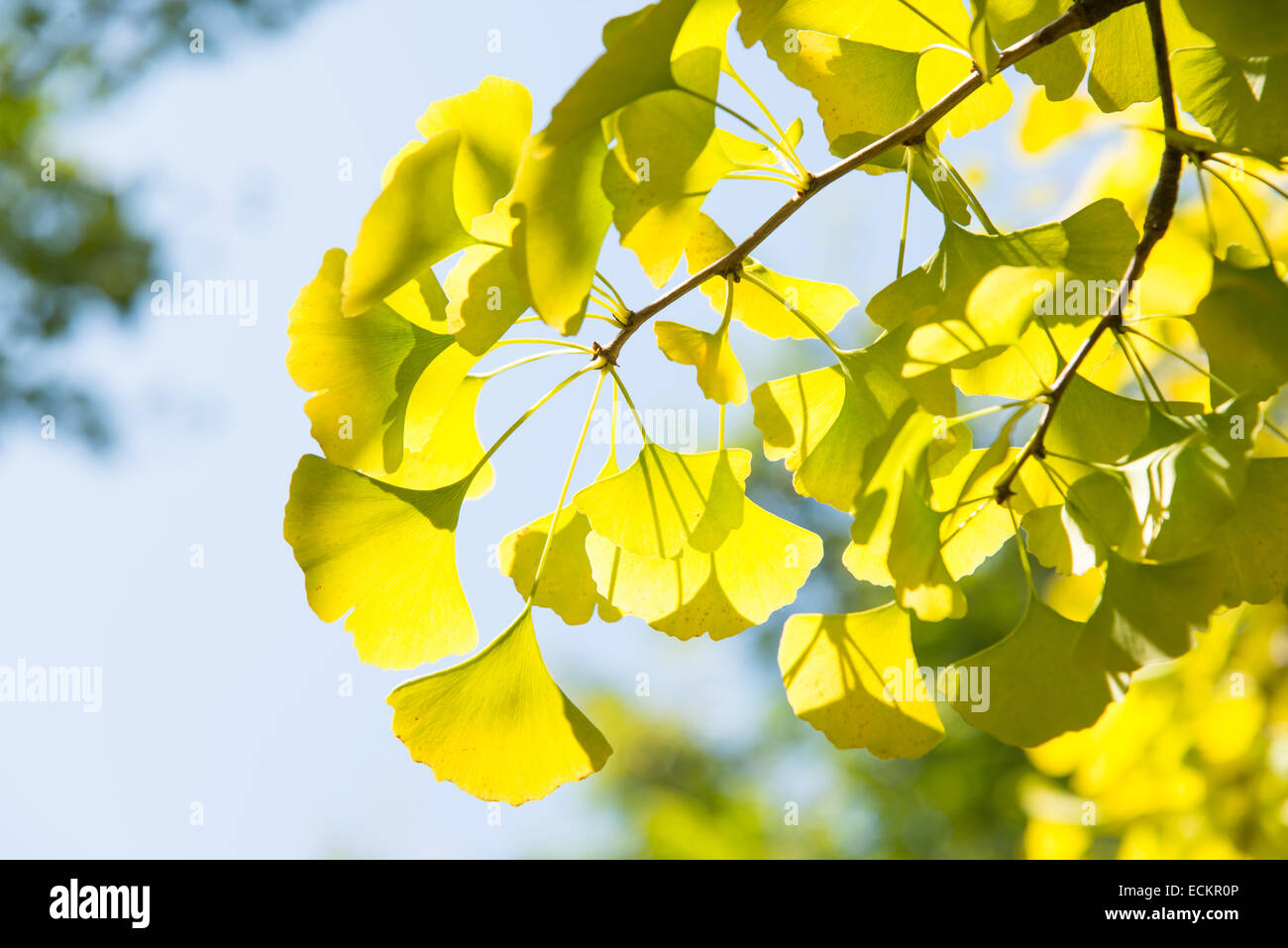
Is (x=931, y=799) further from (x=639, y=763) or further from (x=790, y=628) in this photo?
(x=790, y=628)

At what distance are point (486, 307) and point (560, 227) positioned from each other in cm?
7

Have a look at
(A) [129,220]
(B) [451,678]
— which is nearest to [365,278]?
(B) [451,678]

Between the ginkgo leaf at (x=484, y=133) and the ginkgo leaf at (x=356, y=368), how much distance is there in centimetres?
A: 7

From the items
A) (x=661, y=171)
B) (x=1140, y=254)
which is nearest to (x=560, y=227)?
(x=661, y=171)

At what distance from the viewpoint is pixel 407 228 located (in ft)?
1.23

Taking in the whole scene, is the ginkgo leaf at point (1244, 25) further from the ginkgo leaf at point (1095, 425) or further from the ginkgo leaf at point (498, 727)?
the ginkgo leaf at point (498, 727)

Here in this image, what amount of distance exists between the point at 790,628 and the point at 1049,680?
0.12 meters

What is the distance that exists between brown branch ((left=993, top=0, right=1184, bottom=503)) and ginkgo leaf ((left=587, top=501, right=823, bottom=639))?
0.11 meters

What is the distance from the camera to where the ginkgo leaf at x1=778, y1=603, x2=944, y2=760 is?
423 mm

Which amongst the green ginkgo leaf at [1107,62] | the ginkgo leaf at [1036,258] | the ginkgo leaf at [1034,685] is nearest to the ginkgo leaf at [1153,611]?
the ginkgo leaf at [1034,685]

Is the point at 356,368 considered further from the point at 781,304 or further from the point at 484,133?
the point at 781,304

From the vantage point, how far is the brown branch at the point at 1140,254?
39 cm
